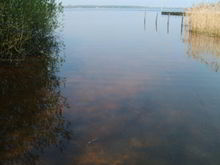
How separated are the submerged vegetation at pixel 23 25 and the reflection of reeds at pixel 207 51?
363 inches

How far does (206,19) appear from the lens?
24750 millimetres

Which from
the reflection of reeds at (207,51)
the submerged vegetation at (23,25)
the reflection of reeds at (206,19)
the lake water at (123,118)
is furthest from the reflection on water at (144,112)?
the reflection of reeds at (206,19)

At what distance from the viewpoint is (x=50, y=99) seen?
8656 millimetres

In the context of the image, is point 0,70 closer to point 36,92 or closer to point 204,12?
point 36,92

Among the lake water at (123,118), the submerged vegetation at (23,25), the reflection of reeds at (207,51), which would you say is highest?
the submerged vegetation at (23,25)

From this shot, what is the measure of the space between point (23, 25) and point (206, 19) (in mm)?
18667

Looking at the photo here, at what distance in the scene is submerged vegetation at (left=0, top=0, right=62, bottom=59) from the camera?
11.0 metres

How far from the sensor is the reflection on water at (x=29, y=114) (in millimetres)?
5590

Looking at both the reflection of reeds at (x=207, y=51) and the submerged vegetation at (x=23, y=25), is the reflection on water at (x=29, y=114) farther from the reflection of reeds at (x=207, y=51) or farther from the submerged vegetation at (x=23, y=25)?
the reflection of reeds at (x=207, y=51)

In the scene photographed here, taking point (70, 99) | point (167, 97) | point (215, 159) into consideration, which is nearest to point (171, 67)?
point (167, 97)

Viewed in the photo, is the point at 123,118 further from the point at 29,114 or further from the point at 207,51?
the point at 207,51

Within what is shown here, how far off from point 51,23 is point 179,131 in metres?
13.1

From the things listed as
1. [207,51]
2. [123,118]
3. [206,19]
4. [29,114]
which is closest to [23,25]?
[29,114]

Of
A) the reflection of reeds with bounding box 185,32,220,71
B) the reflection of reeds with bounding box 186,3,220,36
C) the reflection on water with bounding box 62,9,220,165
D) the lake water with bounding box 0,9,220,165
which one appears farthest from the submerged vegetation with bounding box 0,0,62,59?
the reflection of reeds with bounding box 186,3,220,36
